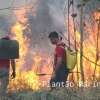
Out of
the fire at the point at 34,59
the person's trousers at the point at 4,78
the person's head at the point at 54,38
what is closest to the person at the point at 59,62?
the person's head at the point at 54,38

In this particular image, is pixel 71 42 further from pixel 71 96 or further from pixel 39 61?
pixel 71 96

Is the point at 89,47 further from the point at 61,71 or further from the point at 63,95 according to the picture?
the point at 63,95

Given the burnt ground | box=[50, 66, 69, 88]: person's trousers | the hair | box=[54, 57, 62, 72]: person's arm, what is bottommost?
the burnt ground

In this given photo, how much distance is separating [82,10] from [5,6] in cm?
208

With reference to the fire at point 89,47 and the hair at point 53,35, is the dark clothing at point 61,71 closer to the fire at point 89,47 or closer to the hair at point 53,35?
the hair at point 53,35

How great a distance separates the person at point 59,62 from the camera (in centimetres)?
1159

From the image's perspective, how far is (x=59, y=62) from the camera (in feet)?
38.4

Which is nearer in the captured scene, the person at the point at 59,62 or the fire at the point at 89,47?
the person at the point at 59,62

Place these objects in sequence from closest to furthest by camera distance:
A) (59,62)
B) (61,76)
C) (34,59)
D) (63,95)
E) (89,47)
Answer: (63,95), (59,62), (61,76), (34,59), (89,47)

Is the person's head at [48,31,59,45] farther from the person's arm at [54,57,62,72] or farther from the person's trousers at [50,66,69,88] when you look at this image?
the person's trousers at [50,66,69,88]

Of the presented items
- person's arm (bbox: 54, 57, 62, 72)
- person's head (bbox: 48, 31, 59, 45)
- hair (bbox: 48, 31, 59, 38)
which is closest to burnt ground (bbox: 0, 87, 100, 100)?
person's arm (bbox: 54, 57, 62, 72)

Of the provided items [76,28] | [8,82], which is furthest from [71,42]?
[8,82]

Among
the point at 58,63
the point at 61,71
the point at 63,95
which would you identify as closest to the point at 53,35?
the point at 58,63

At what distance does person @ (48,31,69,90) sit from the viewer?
38.0ft
